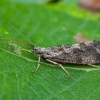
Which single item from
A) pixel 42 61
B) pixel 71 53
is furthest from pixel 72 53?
pixel 42 61

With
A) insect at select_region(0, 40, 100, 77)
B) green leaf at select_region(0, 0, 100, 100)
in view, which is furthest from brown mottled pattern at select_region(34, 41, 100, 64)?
green leaf at select_region(0, 0, 100, 100)

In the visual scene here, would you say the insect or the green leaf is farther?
the insect

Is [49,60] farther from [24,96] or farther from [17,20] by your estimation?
[17,20]

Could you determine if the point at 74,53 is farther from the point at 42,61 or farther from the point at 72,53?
the point at 42,61

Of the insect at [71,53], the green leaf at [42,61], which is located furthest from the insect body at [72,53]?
the green leaf at [42,61]

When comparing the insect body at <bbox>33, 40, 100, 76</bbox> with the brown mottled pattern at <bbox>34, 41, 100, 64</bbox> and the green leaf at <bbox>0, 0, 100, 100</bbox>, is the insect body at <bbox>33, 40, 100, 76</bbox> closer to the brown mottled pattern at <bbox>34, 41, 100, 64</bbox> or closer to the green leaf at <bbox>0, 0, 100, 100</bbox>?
the brown mottled pattern at <bbox>34, 41, 100, 64</bbox>

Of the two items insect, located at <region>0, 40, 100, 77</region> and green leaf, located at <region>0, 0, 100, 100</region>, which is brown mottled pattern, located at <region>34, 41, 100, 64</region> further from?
green leaf, located at <region>0, 0, 100, 100</region>
